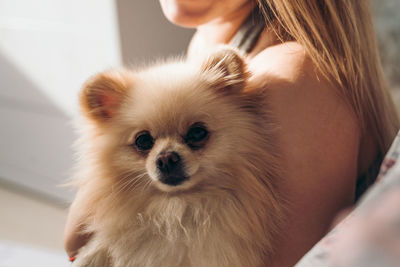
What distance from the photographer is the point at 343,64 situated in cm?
81

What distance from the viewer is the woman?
755 millimetres

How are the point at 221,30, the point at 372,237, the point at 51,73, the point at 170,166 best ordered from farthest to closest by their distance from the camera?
the point at 51,73
the point at 221,30
the point at 170,166
the point at 372,237

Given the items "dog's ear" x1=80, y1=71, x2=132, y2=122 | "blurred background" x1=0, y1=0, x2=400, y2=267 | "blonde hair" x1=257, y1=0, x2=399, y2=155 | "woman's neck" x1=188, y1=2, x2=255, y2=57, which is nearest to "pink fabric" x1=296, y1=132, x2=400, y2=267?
"blonde hair" x1=257, y1=0, x2=399, y2=155

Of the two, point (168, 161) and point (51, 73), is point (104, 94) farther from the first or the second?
point (51, 73)

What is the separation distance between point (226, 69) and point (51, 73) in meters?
1.29

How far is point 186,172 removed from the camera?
740 mm

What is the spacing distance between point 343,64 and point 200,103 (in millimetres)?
301

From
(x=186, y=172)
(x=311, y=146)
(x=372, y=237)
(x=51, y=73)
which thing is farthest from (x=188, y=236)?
(x=51, y=73)

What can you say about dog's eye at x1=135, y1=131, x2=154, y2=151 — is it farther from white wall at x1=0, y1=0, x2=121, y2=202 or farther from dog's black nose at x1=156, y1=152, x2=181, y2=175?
white wall at x1=0, y1=0, x2=121, y2=202

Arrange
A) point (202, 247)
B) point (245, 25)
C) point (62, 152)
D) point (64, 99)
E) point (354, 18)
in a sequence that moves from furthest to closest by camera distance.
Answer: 1. point (62, 152)
2. point (64, 99)
3. point (245, 25)
4. point (354, 18)
5. point (202, 247)

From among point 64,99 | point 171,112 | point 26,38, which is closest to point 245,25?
point 171,112

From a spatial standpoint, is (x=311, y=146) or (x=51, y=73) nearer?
(x=311, y=146)

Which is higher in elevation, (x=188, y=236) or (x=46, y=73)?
(x=46, y=73)

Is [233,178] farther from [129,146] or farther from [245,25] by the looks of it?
[245,25]
